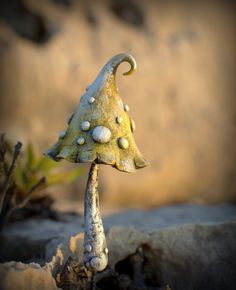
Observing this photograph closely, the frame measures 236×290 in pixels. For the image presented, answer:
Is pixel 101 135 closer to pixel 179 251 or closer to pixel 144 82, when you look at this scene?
pixel 179 251

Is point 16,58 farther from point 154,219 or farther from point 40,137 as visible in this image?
point 154,219

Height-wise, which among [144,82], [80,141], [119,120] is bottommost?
[80,141]

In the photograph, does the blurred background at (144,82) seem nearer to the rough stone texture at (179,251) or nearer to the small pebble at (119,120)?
the rough stone texture at (179,251)

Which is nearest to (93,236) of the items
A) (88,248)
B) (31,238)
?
(88,248)

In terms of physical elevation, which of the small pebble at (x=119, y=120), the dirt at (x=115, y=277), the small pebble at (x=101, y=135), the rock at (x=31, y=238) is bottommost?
the dirt at (x=115, y=277)

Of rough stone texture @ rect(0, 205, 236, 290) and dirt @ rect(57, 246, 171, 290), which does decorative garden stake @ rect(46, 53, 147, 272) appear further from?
rough stone texture @ rect(0, 205, 236, 290)

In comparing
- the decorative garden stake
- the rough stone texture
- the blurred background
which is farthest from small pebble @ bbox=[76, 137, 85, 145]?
the blurred background

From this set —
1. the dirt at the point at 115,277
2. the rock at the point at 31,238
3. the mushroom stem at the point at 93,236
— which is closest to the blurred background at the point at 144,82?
the rock at the point at 31,238

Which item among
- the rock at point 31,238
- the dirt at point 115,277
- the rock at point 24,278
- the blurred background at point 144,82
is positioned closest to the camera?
the rock at point 24,278
